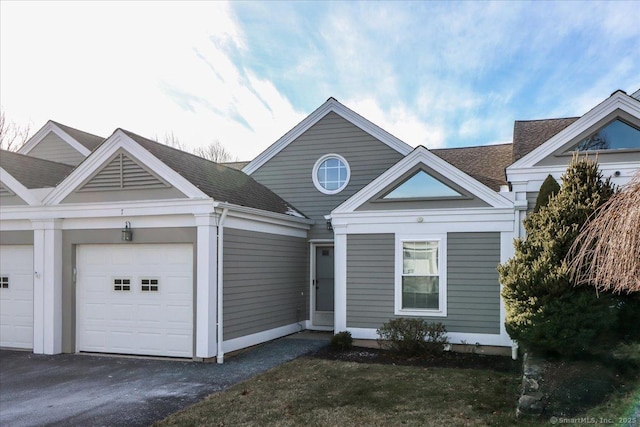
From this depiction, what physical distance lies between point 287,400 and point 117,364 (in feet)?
14.0

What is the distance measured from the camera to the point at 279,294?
11.5m

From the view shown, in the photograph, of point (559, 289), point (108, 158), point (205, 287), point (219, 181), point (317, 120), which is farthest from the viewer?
point (317, 120)

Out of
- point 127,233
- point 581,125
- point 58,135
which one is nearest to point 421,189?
point 581,125

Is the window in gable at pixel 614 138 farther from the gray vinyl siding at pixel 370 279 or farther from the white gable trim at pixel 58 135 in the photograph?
the white gable trim at pixel 58 135

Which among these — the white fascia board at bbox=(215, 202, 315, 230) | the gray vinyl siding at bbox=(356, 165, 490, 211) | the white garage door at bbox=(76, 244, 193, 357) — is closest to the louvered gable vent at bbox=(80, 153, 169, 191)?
the white garage door at bbox=(76, 244, 193, 357)

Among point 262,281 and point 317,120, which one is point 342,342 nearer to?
point 262,281

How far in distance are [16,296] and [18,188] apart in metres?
2.45

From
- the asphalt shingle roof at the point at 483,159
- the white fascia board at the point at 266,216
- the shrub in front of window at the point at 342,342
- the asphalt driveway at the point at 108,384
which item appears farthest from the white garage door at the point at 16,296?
the asphalt shingle roof at the point at 483,159

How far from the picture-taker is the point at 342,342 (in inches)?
393

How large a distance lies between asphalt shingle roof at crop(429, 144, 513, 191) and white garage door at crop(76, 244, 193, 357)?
717cm

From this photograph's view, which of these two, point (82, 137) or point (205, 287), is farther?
point (82, 137)

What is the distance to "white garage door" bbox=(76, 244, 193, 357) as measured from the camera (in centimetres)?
927

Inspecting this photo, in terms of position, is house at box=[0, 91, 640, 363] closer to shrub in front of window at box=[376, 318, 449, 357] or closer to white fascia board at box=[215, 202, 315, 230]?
white fascia board at box=[215, 202, 315, 230]

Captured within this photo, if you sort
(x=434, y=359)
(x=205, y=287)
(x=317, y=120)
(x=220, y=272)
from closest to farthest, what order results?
(x=205, y=287) → (x=434, y=359) → (x=220, y=272) → (x=317, y=120)
